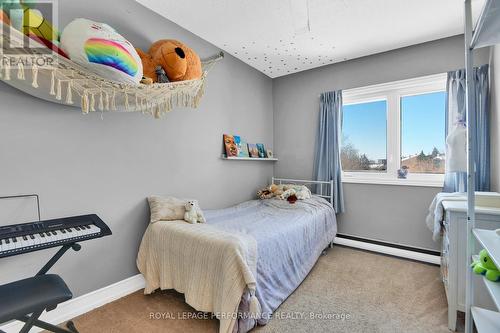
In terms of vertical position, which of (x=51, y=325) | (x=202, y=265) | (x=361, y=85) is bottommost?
(x=51, y=325)

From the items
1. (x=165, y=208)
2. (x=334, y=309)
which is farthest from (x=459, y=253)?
(x=165, y=208)

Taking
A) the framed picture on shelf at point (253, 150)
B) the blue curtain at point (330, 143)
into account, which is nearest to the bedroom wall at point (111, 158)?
the framed picture on shelf at point (253, 150)

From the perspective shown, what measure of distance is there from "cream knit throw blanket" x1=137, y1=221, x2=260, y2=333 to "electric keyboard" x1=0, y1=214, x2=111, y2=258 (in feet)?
1.73

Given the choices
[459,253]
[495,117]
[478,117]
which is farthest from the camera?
[478,117]

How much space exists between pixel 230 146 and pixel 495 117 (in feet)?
8.89

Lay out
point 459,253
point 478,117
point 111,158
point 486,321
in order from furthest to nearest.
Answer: point 478,117
point 111,158
point 459,253
point 486,321

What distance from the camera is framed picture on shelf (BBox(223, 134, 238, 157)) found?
300 cm

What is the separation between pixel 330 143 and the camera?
3.33m

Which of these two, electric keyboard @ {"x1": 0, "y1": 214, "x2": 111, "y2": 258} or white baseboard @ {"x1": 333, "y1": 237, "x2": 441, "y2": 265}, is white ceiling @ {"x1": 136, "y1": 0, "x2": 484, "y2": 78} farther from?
white baseboard @ {"x1": 333, "y1": 237, "x2": 441, "y2": 265}

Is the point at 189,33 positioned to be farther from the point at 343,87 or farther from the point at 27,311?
the point at 27,311

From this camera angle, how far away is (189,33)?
8.45 feet

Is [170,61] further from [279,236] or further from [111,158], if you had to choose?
[279,236]

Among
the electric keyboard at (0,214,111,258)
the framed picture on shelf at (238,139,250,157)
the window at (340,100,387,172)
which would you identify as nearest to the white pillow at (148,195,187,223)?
the electric keyboard at (0,214,111,258)

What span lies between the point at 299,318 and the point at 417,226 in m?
1.97
